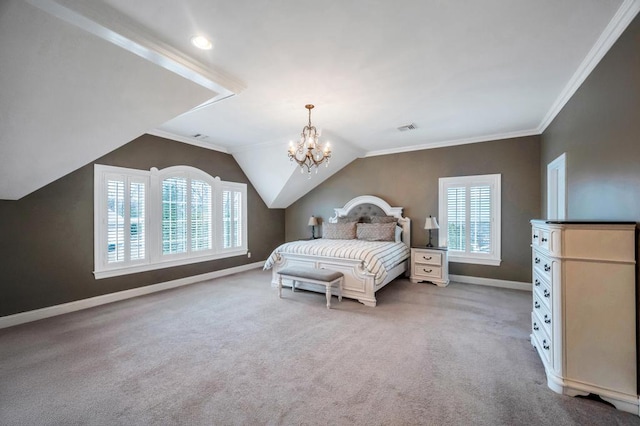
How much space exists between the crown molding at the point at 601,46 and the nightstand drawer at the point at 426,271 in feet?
9.81

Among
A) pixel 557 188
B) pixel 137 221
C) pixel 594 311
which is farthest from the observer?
pixel 137 221

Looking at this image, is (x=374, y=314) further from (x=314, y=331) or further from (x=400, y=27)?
→ (x=400, y=27)

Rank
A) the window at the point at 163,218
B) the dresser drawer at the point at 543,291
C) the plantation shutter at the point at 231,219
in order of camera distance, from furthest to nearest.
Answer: the plantation shutter at the point at 231,219 → the window at the point at 163,218 → the dresser drawer at the point at 543,291

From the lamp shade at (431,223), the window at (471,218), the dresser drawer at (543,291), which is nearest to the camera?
the dresser drawer at (543,291)

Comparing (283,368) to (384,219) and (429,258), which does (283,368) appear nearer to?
(429,258)

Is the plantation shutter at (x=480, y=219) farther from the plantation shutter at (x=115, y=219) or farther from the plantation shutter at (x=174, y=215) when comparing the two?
the plantation shutter at (x=115, y=219)

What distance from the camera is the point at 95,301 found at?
4027 millimetres

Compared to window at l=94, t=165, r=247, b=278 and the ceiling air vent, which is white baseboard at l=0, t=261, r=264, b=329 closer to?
window at l=94, t=165, r=247, b=278

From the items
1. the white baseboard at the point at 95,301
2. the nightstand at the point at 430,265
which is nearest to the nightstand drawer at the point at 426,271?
the nightstand at the point at 430,265

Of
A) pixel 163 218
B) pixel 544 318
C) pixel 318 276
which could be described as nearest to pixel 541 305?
pixel 544 318

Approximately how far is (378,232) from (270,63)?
3777 mm

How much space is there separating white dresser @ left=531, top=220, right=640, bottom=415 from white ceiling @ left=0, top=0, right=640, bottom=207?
A: 1599 millimetres

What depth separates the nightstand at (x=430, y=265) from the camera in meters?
5.07

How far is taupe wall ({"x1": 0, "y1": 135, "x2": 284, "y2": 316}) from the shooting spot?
336 cm
